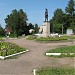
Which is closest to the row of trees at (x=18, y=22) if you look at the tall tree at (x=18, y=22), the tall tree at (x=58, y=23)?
the tall tree at (x=18, y=22)

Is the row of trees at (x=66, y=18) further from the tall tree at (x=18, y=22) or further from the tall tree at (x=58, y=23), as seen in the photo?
the tall tree at (x=18, y=22)

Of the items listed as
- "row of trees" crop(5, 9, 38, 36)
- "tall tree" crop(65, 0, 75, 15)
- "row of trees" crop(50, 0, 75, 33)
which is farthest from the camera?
"tall tree" crop(65, 0, 75, 15)

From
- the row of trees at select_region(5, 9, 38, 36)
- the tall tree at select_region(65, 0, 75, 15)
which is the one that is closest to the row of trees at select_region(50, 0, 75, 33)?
the tall tree at select_region(65, 0, 75, 15)

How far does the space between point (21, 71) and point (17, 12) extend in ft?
251

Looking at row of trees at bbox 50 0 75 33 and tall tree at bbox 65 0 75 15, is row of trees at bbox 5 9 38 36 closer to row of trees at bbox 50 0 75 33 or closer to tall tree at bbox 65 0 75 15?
row of trees at bbox 50 0 75 33

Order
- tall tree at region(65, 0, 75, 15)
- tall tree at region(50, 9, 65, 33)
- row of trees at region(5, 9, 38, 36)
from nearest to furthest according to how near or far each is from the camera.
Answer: row of trees at region(5, 9, 38, 36), tall tree at region(50, 9, 65, 33), tall tree at region(65, 0, 75, 15)

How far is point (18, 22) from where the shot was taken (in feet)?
274

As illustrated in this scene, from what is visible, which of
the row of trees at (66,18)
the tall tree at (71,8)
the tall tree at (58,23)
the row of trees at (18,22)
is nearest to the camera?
the row of trees at (18,22)

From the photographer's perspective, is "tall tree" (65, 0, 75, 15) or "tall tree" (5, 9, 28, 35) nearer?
"tall tree" (5, 9, 28, 35)

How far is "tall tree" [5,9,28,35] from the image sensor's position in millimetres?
83244

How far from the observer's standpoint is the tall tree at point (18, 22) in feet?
273

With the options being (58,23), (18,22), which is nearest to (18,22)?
(18,22)

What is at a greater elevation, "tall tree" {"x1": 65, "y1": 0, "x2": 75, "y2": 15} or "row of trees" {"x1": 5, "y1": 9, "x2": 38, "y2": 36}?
"tall tree" {"x1": 65, "y1": 0, "x2": 75, "y2": 15}

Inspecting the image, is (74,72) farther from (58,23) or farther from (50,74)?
(58,23)
